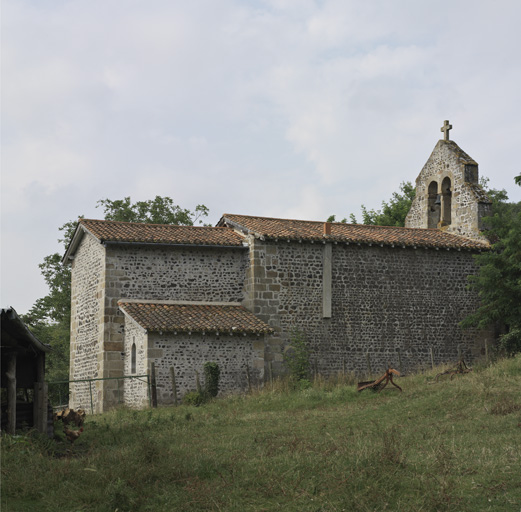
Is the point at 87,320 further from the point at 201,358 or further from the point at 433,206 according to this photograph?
the point at 433,206

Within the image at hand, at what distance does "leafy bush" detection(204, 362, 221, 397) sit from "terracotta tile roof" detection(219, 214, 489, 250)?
4.76m

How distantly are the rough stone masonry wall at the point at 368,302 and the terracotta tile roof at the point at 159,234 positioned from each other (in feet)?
4.82

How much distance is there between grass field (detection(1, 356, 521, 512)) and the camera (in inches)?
394

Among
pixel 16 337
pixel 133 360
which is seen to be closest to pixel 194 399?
pixel 133 360

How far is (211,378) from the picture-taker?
2258 centimetres

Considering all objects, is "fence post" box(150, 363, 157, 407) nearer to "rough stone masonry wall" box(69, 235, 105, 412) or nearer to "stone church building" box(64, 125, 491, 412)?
"stone church building" box(64, 125, 491, 412)

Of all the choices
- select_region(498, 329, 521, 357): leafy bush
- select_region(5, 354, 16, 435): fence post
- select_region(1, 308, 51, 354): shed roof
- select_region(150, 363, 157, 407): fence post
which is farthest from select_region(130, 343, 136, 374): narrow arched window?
select_region(498, 329, 521, 357): leafy bush

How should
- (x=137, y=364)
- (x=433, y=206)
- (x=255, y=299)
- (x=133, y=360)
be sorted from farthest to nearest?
1. (x=433, y=206)
2. (x=255, y=299)
3. (x=133, y=360)
4. (x=137, y=364)

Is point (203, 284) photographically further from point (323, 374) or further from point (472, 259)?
point (472, 259)

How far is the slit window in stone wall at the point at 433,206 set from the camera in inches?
1236

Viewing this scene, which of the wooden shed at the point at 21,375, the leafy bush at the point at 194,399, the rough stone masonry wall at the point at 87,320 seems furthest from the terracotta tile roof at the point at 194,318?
the wooden shed at the point at 21,375

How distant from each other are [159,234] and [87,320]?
398 centimetres

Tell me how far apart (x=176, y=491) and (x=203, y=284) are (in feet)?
50.1

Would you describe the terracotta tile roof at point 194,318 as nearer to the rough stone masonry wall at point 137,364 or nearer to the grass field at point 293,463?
the rough stone masonry wall at point 137,364
